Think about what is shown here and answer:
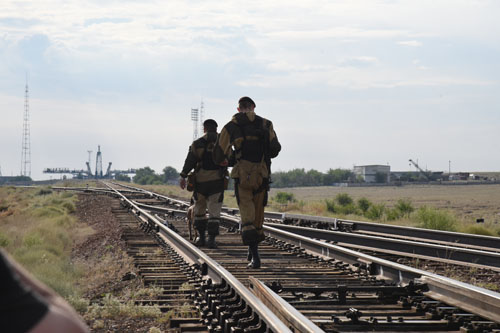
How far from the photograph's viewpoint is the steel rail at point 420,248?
9276 mm

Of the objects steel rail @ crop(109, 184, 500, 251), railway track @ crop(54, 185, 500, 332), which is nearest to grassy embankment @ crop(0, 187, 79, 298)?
railway track @ crop(54, 185, 500, 332)

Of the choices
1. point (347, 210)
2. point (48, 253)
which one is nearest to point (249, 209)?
point (48, 253)

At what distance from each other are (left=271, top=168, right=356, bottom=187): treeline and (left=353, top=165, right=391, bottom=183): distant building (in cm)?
399

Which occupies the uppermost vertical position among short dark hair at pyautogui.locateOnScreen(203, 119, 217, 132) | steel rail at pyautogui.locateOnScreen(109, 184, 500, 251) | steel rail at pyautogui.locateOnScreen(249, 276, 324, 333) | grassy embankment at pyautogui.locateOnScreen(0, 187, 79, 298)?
short dark hair at pyautogui.locateOnScreen(203, 119, 217, 132)

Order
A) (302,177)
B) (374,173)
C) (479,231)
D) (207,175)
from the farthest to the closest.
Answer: (374,173)
(302,177)
(479,231)
(207,175)

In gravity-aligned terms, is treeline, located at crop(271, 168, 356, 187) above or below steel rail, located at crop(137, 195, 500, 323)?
above

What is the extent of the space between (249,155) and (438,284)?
10.5 ft

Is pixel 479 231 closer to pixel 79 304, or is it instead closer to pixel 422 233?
pixel 422 233

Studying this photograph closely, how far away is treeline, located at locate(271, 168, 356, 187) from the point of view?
15650cm

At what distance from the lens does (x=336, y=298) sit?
641 cm

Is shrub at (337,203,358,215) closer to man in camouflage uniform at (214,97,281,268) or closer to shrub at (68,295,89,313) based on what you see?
man in camouflage uniform at (214,97,281,268)

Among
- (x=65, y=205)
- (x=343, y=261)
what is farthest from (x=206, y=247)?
(x=65, y=205)

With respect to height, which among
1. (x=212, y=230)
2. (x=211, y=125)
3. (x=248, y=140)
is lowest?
(x=212, y=230)

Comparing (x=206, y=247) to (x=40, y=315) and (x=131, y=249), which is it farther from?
(x=40, y=315)
